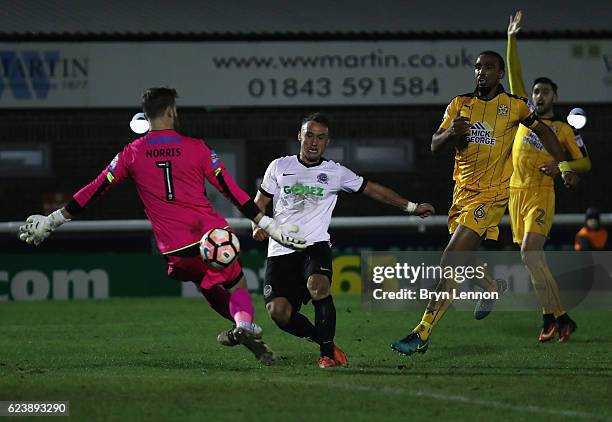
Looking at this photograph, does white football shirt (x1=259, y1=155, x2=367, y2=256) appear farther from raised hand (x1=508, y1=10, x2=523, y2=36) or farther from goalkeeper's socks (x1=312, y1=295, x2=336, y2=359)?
raised hand (x1=508, y1=10, x2=523, y2=36)

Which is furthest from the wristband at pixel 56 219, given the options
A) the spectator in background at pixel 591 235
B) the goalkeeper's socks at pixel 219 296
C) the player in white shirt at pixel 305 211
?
the spectator in background at pixel 591 235

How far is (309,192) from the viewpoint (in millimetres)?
9719

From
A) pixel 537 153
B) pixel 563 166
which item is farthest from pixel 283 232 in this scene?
pixel 537 153

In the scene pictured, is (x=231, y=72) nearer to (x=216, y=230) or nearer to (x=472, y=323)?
(x=472, y=323)

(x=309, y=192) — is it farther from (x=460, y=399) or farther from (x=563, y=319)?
(x=563, y=319)

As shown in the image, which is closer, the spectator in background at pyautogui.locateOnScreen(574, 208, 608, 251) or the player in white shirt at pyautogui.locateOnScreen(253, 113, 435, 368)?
the player in white shirt at pyautogui.locateOnScreen(253, 113, 435, 368)

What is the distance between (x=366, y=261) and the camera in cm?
1867

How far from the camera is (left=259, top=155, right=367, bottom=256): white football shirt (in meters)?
9.69

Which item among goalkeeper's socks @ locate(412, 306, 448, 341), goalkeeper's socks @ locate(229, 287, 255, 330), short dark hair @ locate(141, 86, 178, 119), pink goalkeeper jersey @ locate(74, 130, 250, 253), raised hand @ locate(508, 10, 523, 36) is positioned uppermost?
raised hand @ locate(508, 10, 523, 36)

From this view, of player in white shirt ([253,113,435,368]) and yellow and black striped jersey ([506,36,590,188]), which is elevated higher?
yellow and black striped jersey ([506,36,590,188])

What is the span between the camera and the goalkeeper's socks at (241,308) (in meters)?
8.90

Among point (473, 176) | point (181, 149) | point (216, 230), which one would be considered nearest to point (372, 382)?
point (216, 230)
